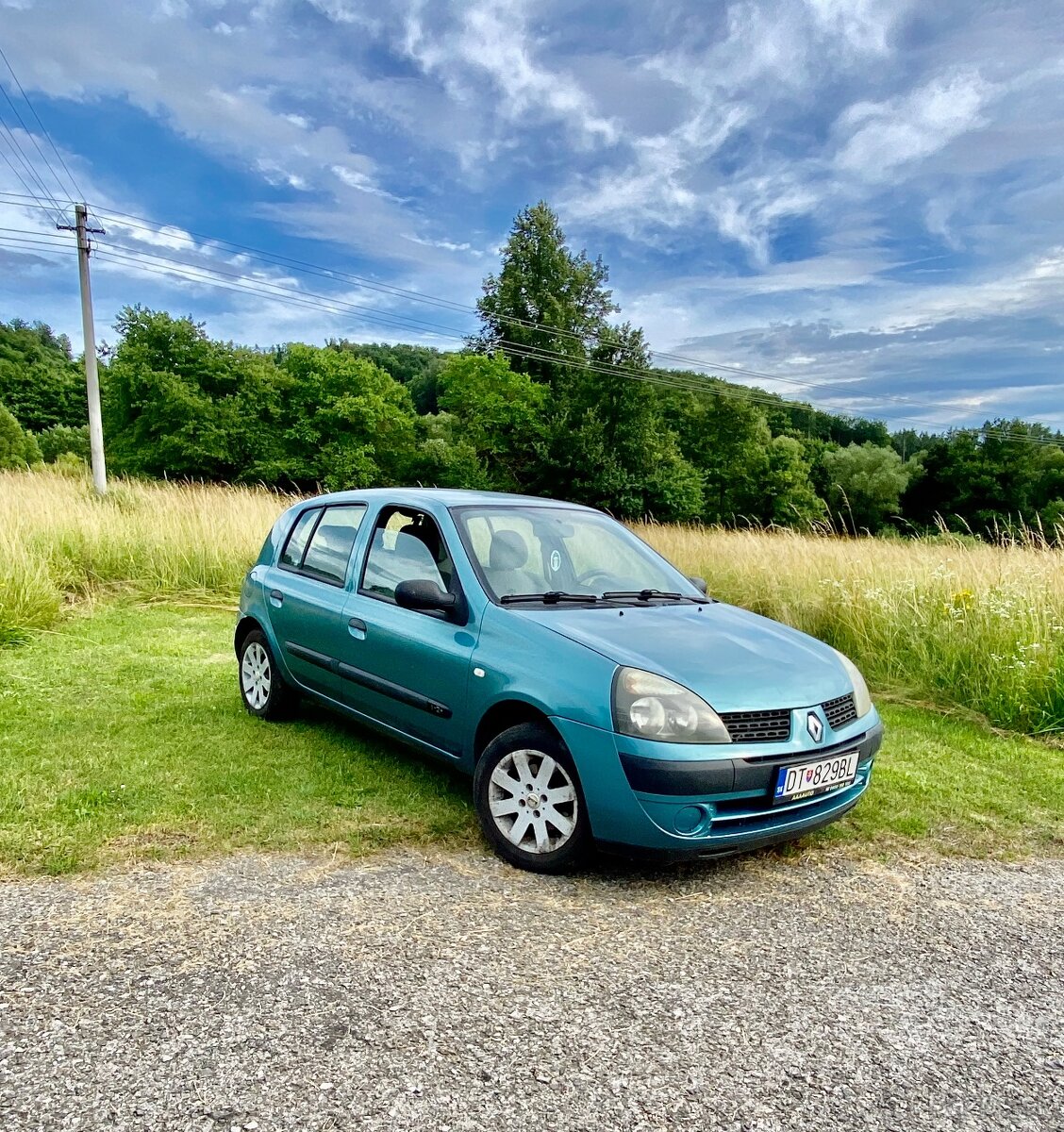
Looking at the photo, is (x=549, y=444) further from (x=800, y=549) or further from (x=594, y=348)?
(x=800, y=549)

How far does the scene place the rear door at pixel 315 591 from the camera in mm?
4480

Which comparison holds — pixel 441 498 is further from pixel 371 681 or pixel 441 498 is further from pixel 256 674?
pixel 256 674

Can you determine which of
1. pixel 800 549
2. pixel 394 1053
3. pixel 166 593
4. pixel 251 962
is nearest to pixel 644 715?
pixel 394 1053

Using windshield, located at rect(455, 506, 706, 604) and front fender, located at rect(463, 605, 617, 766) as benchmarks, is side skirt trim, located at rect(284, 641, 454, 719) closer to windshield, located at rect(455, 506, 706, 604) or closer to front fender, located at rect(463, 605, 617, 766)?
front fender, located at rect(463, 605, 617, 766)

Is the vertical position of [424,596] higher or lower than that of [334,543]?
lower

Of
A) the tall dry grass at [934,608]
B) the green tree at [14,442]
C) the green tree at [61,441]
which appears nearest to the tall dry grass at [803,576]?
the tall dry grass at [934,608]

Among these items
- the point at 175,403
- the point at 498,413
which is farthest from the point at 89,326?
the point at 498,413

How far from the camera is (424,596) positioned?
3.61 meters

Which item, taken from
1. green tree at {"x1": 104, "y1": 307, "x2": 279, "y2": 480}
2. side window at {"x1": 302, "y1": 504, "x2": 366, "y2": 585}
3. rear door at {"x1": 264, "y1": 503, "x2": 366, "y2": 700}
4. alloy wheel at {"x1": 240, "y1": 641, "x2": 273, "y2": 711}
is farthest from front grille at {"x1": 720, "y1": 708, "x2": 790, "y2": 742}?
green tree at {"x1": 104, "y1": 307, "x2": 279, "y2": 480}

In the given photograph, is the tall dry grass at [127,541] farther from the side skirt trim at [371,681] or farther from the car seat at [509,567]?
the car seat at [509,567]

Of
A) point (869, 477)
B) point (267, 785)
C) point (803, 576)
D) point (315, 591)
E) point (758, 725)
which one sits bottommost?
point (267, 785)

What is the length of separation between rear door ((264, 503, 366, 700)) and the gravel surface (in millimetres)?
1406

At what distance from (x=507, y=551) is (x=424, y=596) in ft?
1.95

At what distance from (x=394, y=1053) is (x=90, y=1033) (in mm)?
858
